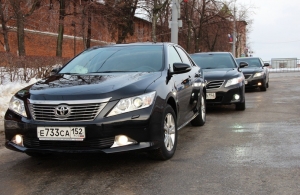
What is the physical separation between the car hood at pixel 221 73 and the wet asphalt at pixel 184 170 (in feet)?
8.47

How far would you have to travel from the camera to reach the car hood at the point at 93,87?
12.8 ft

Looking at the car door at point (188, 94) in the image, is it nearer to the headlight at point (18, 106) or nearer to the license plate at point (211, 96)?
the license plate at point (211, 96)

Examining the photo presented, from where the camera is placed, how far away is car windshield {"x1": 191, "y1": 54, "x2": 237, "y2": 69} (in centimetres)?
968

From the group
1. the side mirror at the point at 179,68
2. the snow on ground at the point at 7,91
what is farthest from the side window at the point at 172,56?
the snow on ground at the point at 7,91

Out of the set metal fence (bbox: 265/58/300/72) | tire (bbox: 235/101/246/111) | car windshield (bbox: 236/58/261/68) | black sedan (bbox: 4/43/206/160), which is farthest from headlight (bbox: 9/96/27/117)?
metal fence (bbox: 265/58/300/72)

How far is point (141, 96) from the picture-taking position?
4.02 m

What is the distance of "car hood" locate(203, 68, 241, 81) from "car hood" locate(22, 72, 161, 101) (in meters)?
4.08

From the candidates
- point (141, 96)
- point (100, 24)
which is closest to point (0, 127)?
point (141, 96)

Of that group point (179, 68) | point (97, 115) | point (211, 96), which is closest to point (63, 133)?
point (97, 115)

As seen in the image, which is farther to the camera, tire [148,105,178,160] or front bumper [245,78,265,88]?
front bumper [245,78,265,88]

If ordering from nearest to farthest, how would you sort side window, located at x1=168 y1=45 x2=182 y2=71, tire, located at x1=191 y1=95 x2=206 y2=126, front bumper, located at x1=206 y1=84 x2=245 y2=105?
side window, located at x1=168 y1=45 x2=182 y2=71 → tire, located at x1=191 y1=95 x2=206 y2=126 → front bumper, located at x1=206 y1=84 x2=245 y2=105

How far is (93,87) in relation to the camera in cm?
405

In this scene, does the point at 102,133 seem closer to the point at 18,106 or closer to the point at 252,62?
the point at 18,106

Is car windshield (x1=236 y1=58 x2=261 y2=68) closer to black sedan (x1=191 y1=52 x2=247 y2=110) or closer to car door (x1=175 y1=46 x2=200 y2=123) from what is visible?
black sedan (x1=191 y1=52 x2=247 y2=110)
